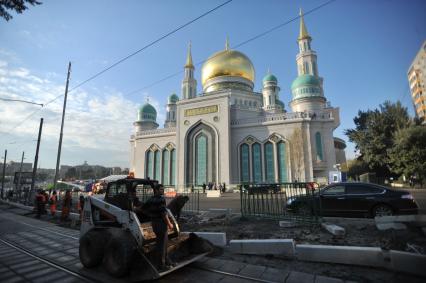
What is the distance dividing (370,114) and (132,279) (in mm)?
32297

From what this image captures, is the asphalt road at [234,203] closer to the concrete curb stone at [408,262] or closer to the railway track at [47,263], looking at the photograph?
the concrete curb stone at [408,262]

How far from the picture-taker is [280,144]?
108 ft

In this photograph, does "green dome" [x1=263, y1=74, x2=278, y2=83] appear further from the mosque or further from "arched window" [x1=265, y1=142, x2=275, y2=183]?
"arched window" [x1=265, y1=142, x2=275, y2=183]

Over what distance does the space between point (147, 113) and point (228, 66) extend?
62.5 ft

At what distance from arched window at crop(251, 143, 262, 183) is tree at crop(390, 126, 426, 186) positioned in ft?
49.2

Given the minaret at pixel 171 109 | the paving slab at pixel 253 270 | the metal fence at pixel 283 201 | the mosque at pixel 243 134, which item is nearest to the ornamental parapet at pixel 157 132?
the mosque at pixel 243 134

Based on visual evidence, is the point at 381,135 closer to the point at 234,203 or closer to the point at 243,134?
the point at 243,134

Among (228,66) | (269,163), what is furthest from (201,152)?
(228,66)

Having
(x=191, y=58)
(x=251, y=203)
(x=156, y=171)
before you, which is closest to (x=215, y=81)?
(x=191, y=58)

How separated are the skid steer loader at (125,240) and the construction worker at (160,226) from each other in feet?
0.45

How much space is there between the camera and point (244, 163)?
34500mm

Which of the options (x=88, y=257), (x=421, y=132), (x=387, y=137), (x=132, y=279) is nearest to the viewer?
(x=132, y=279)

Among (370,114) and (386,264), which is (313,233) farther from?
(370,114)

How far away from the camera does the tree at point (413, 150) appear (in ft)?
72.5
